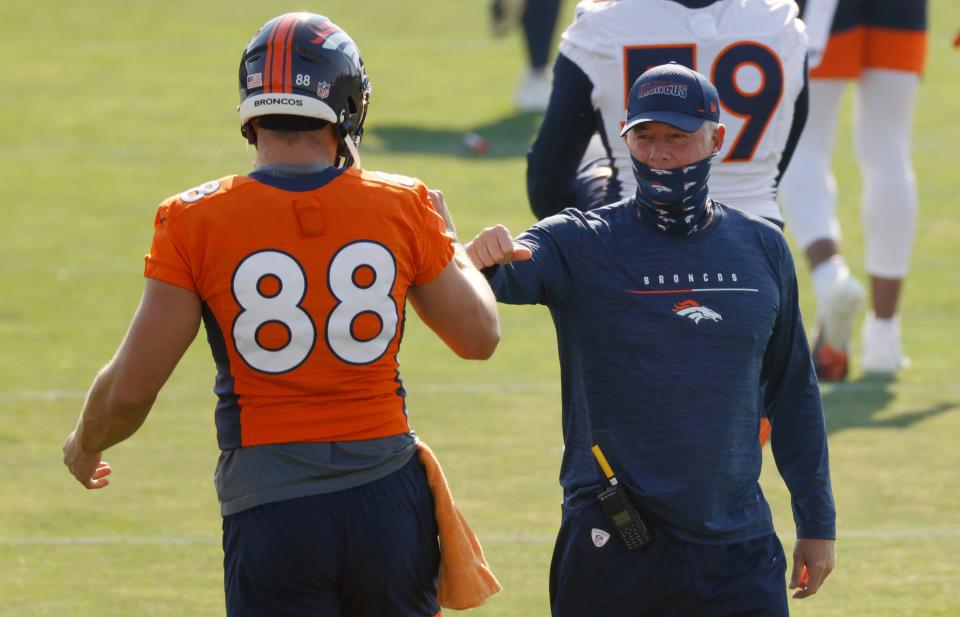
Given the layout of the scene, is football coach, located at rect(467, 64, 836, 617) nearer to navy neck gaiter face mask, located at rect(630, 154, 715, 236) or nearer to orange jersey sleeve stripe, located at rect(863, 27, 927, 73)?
navy neck gaiter face mask, located at rect(630, 154, 715, 236)

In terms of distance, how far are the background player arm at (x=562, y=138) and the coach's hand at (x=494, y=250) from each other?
1381 mm

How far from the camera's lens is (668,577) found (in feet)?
12.3

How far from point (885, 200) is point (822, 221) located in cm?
56

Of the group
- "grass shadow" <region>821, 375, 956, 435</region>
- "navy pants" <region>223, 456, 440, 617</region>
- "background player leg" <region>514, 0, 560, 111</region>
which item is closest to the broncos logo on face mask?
"navy pants" <region>223, 456, 440, 617</region>

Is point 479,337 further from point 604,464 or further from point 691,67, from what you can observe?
point 691,67

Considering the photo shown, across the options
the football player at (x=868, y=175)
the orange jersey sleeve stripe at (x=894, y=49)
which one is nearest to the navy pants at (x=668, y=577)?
the football player at (x=868, y=175)

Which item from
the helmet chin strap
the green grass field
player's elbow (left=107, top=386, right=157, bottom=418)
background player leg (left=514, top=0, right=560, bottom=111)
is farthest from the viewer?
background player leg (left=514, top=0, right=560, bottom=111)

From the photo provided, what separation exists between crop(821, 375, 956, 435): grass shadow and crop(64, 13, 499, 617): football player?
14.1 feet

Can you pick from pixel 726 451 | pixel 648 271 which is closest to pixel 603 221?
pixel 648 271

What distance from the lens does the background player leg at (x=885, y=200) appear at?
8.29 m

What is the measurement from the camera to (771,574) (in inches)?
149

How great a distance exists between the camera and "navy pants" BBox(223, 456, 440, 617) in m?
3.39

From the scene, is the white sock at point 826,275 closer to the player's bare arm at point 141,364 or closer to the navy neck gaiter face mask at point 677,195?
the navy neck gaiter face mask at point 677,195

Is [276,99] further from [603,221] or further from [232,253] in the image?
[603,221]
